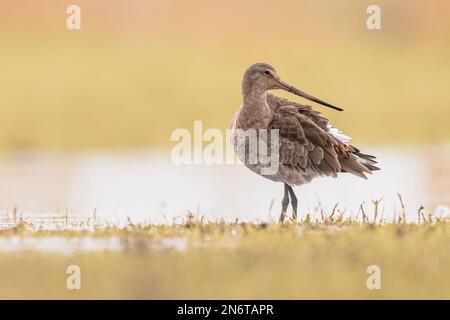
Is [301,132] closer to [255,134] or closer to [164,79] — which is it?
[255,134]

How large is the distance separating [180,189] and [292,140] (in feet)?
16.4

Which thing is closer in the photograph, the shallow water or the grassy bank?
the grassy bank

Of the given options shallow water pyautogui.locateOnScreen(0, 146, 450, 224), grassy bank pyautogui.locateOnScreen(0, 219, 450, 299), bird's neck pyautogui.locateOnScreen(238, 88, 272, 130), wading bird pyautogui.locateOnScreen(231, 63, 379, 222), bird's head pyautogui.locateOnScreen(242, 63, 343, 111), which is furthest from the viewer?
shallow water pyautogui.locateOnScreen(0, 146, 450, 224)

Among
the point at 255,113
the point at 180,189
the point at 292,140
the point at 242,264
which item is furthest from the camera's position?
the point at 180,189

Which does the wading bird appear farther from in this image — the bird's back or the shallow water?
the shallow water

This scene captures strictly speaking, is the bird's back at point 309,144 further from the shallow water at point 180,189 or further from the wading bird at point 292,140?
the shallow water at point 180,189

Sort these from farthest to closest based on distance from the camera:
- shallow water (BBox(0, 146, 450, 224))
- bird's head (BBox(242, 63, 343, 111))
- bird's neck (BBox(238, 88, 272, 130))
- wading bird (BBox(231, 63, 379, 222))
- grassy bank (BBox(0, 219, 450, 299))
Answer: shallow water (BBox(0, 146, 450, 224)), bird's head (BBox(242, 63, 343, 111)), bird's neck (BBox(238, 88, 272, 130)), wading bird (BBox(231, 63, 379, 222)), grassy bank (BBox(0, 219, 450, 299))

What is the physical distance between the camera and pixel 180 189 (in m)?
15.5

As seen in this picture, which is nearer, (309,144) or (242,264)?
(242,264)

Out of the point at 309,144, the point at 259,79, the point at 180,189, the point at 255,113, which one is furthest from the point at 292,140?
the point at 180,189

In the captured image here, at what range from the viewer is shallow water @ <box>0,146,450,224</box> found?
507 inches

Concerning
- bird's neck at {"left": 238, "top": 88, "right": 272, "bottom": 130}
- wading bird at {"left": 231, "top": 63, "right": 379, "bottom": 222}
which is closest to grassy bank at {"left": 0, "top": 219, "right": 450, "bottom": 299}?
wading bird at {"left": 231, "top": 63, "right": 379, "bottom": 222}

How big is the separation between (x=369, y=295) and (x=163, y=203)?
721cm

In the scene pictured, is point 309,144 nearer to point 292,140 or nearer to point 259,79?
point 292,140
